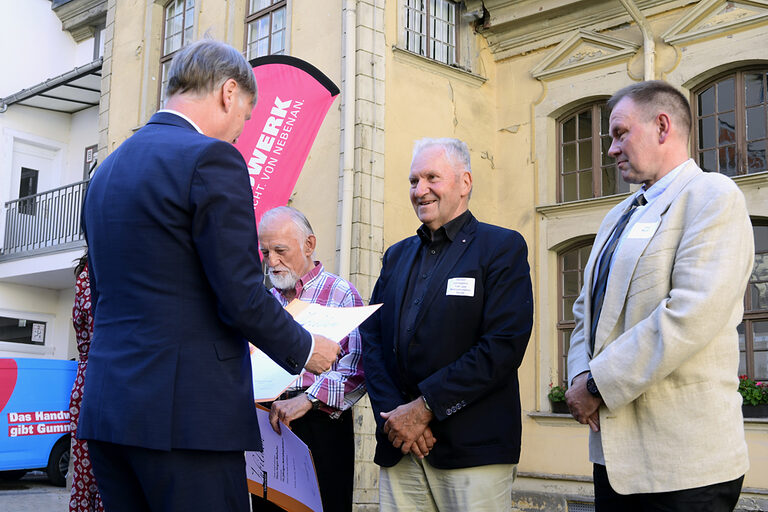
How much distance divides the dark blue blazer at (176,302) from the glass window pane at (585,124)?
10.0 metres

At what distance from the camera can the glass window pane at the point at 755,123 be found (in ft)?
34.2

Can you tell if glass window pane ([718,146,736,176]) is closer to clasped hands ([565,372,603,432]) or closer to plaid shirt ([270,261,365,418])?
plaid shirt ([270,261,365,418])

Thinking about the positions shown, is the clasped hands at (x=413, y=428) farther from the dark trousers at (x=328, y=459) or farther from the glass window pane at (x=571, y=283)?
the glass window pane at (x=571, y=283)

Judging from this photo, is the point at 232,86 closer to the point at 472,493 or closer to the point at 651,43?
the point at 472,493

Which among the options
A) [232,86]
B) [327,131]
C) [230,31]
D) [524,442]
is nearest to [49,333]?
[230,31]

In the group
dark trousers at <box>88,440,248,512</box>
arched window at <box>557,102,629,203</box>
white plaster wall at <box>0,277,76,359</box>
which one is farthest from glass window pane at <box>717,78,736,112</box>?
white plaster wall at <box>0,277,76,359</box>

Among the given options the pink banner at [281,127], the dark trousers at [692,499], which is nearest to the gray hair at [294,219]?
the dark trousers at [692,499]

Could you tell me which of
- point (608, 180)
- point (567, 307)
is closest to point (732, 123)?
point (608, 180)

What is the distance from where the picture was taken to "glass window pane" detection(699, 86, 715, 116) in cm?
1092

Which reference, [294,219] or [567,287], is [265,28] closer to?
[567,287]

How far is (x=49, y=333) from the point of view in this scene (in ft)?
64.5

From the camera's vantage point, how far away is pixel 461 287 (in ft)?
11.7

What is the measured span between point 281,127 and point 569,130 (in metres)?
4.96

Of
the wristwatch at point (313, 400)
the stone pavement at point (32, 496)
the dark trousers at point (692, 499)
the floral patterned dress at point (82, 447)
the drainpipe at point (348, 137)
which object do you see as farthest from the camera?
the drainpipe at point (348, 137)
